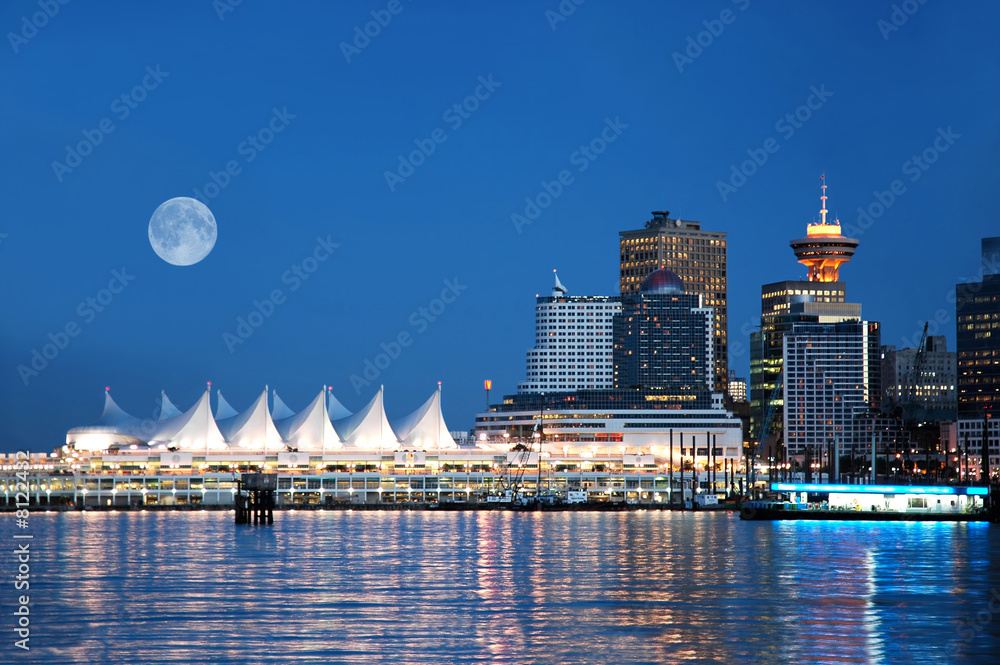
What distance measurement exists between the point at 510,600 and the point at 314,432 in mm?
113125

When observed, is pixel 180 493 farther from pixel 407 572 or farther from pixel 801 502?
pixel 407 572

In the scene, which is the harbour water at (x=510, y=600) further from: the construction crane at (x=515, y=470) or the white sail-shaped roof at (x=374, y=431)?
the construction crane at (x=515, y=470)

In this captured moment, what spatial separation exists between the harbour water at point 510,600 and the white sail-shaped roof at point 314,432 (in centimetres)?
7331

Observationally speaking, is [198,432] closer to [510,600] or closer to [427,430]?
[427,430]

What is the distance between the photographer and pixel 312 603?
47.2 meters

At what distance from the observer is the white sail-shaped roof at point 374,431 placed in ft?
527

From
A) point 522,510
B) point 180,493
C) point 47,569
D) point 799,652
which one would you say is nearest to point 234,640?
point 799,652

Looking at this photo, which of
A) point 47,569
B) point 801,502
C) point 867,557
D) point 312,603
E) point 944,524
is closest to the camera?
point 312,603

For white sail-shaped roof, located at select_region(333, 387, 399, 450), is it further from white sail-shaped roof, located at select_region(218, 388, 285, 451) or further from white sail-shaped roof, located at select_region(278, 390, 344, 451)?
white sail-shaped roof, located at select_region(218, 388, 285, 451)

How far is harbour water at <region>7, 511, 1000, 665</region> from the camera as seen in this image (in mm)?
37250

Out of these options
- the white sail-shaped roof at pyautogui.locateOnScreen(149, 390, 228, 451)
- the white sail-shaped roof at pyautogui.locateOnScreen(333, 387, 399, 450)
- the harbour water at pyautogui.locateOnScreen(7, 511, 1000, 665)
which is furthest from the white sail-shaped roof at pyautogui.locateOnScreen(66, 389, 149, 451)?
the harbour water at pyautogui.locateOnScreen(7, 511, 1000, 665)

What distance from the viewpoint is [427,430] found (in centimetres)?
16500

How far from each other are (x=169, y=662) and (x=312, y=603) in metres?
12.1

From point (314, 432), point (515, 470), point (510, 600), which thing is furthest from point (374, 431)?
point (510, 600)
